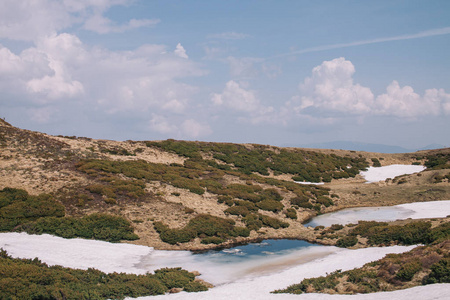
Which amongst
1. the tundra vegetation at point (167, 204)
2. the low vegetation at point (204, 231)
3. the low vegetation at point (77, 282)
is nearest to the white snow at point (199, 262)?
the low vegetation at point (77, 282)

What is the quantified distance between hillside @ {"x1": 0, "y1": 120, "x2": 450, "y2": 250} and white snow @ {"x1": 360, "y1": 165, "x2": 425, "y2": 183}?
18.2 feet

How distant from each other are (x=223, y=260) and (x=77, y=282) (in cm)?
1037

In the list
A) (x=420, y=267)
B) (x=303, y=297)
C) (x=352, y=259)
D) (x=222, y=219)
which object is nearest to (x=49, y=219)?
(x=222, y=219)

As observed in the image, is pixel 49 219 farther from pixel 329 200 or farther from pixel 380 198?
pixel 380 198

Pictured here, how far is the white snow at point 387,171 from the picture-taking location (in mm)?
66113

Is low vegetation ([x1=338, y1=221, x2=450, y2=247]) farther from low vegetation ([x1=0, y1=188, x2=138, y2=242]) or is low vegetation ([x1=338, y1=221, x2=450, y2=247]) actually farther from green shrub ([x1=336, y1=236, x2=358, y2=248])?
low vegetation ([x1=0, y1=188, x2=138, y2=242])

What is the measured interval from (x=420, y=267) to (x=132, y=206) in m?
24.7

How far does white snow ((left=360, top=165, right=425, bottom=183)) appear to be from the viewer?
66.1 metres

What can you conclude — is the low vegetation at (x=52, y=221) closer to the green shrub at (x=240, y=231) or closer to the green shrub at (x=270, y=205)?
the green shrub at (x=240, y=231)

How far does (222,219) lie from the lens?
3203cm

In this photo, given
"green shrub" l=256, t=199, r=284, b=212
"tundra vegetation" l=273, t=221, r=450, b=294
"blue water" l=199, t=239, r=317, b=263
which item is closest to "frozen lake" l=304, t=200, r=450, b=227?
"green shrub" l=256, t=199, r=284, b=212

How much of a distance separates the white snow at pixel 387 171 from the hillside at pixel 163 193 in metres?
5.54

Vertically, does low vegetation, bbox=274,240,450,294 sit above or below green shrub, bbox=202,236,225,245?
above

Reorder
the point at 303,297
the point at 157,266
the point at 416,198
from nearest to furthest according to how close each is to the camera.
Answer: the point at 303,297
the point at 157,266
the point at 416,198
